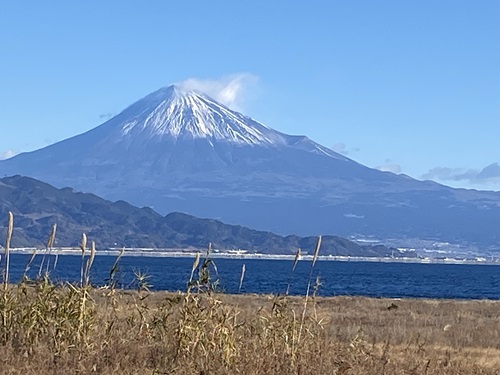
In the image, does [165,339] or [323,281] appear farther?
[323,281]

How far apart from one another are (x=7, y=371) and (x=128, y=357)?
4.87 feet

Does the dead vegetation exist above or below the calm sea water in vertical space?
above

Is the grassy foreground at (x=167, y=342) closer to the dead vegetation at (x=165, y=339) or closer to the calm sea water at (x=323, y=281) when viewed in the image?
the dead vegetation at (x=165, y=339)

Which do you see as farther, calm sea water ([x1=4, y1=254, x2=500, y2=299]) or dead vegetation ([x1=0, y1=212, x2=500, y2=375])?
calm sea water ([x1=4, y1=254, x2=500, y2=299])

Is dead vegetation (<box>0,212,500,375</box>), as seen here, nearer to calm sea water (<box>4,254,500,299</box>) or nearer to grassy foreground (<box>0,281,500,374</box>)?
grassy foreground (<box>0,281,500,374</box>)

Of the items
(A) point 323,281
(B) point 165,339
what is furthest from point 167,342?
(A) point 323,281

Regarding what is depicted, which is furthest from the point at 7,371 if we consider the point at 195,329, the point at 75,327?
the point at 195,329

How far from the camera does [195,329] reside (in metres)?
11.3

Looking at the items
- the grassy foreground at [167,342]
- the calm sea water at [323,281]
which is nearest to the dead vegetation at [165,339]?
the grassy foreground at [167,342]

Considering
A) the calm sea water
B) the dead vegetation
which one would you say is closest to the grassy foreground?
the dead vegetation

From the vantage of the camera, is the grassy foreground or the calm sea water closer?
the grassy foreground

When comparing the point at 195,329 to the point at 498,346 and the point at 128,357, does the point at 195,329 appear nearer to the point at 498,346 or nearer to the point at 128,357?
the point at 128,357

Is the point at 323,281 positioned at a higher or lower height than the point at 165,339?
higher

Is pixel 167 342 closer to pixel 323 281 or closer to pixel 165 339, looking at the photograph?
pixel 165 339
